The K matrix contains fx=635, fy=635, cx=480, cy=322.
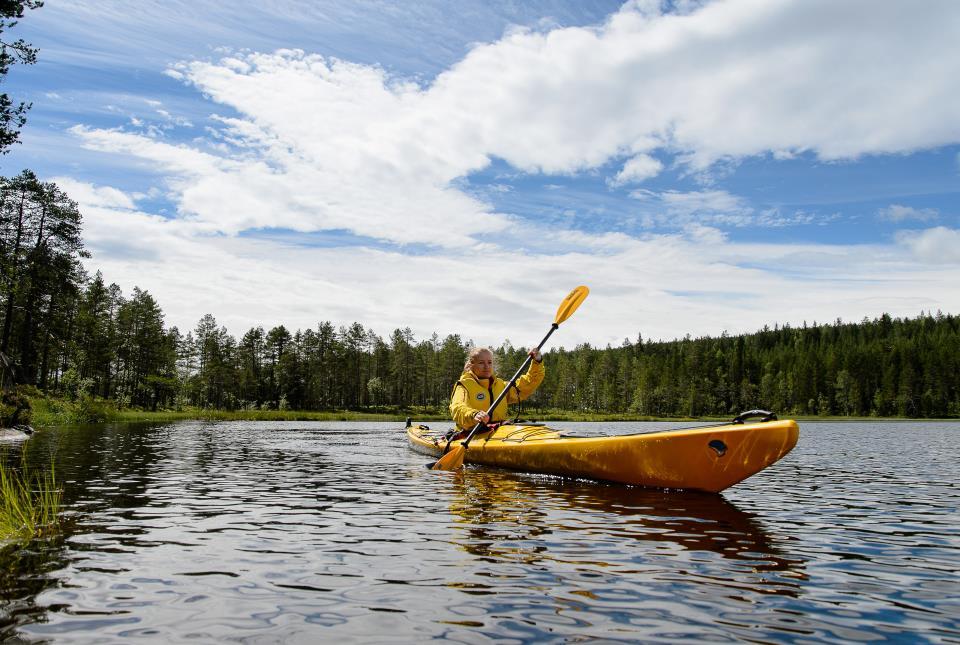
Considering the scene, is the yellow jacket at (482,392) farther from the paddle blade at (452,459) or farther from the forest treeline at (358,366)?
the forest treeline at (358,366)

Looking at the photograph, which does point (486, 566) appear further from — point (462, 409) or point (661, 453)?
point (462, 409)

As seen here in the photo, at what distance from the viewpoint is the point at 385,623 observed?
381 cm

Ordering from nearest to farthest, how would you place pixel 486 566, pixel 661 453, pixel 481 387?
pixel 486 566
pixel 661 453
pixel 481 387

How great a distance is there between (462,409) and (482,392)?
0.59 m

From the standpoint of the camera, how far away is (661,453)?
30.3 feet

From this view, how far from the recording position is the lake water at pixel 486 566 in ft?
12.4

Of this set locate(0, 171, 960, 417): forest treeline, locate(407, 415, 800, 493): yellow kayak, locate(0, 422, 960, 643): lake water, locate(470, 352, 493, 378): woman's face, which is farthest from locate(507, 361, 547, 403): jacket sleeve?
locate(0, 171, 960, 417): forest treeline

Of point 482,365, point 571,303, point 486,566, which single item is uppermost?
point 571,303

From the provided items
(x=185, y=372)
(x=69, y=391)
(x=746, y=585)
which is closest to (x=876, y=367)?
(x=185, y=372)

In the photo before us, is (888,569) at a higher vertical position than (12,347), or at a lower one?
lower

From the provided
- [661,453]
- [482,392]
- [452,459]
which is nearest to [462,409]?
[482,392]

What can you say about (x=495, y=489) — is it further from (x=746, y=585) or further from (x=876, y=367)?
(x=876, y=367)

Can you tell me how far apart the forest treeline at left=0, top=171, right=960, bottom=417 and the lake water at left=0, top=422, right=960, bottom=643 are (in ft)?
113

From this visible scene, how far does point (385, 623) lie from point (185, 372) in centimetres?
7798
